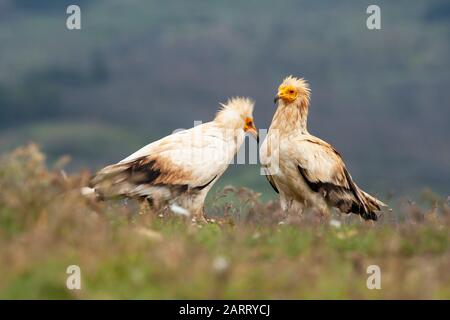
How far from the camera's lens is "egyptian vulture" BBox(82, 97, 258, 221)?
11.1 m


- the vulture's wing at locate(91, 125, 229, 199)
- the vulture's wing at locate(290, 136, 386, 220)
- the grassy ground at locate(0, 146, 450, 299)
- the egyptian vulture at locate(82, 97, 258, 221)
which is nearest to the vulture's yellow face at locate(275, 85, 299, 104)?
the vulture's wing at locate(290, 136, 386, 220)

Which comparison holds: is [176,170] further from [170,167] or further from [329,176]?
[329,176]

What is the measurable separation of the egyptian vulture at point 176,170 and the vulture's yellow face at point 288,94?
1.18m

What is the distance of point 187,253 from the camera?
7.00m

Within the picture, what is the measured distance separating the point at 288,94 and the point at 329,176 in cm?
143

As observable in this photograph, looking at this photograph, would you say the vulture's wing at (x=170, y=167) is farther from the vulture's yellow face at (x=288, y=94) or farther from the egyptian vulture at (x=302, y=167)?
the vulture's yellow face at (x=288, y=94)

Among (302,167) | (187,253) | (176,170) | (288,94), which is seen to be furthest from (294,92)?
(187,253)

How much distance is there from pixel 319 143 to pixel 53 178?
600 cm

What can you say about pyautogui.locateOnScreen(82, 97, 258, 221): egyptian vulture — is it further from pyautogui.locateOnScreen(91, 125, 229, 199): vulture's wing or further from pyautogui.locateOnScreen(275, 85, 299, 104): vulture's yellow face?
pyautogui.locateOnScreen(275, 85, 299, 104): vulture's yellow face

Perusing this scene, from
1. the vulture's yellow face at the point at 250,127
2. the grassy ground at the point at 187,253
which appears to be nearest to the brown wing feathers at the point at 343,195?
the vulture's yellow face at the point at 250,127

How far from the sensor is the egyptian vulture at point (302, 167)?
1280cm
